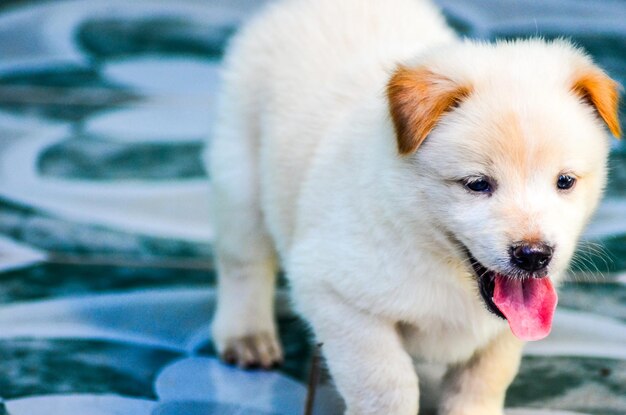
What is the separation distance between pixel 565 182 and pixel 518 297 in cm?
30

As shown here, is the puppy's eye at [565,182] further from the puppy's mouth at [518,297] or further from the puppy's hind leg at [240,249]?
the puppy's hind leg at [240,249]

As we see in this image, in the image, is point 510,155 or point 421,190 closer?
point 510,155

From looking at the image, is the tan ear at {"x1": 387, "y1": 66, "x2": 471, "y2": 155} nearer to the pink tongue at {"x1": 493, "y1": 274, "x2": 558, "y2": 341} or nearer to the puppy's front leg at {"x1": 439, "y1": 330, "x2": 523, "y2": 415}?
the pink tongue at {"x1": 493, "y1": 274, "x2": 558, "y2": 341}

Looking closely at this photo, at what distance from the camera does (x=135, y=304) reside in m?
3.42

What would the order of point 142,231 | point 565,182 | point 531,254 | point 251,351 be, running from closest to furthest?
1. point 531,254
2. point 565,182
3. point 251,351
4. point 142,231

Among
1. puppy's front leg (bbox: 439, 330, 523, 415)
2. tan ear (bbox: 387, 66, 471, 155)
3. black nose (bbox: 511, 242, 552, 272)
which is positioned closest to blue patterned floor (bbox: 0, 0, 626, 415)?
puppy's front leg (bbox: 439, 330, 523, 415)

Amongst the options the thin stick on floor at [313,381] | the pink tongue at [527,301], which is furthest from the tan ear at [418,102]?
the thin stick on floor at [313,381]

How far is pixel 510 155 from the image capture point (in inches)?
86.5

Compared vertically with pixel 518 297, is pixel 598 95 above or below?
above

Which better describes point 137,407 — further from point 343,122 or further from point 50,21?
point 50,21

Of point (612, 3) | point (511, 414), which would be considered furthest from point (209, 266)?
point (612, 3)

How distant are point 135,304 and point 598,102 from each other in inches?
68.6

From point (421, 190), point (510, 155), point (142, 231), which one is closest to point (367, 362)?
point (421, 190)

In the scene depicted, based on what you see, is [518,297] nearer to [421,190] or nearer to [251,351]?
[421,190]
